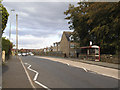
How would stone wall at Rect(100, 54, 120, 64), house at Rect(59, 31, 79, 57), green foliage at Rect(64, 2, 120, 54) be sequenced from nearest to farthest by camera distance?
1. stone wall at Rect(100, 54, 120, 64)
2. green foliage at Rect(64, 2, 120, 54)
3. house at Rect(59, 31, 79, 57)

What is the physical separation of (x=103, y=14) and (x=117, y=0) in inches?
277

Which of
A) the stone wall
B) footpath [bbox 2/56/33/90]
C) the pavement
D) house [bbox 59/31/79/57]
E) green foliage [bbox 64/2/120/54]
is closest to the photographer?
footpath [bbox 2/56/33/90]

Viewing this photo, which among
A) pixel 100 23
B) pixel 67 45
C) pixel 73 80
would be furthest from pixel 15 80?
pixel 67 45

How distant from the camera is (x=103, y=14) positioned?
85.0 ft

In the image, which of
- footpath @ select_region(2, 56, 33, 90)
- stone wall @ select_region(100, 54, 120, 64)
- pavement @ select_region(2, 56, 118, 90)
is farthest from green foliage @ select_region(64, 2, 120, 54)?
footpath @ select_region(2, 56, 33, 90)

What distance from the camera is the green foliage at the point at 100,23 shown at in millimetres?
22639

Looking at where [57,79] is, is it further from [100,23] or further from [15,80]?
[100,23]

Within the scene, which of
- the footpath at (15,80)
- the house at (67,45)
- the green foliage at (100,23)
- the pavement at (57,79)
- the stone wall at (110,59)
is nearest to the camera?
the footpath at (15,80)

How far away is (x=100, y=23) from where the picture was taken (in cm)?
2728

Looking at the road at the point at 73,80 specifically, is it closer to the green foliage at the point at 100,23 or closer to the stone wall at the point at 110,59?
the stone wall at the point at 110,59

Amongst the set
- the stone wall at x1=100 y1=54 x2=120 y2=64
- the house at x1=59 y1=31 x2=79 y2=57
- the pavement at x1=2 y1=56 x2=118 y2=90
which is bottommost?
the pavement at x1=2 y1=56 x2=118 y2=90

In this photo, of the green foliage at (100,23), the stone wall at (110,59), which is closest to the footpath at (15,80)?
the stone wall at (110,59)

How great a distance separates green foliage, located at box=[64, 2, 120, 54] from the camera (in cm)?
2264

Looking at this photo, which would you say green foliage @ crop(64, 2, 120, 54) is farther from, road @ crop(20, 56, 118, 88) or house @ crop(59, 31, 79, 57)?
house @ crop(59, 31, 79, 57)
